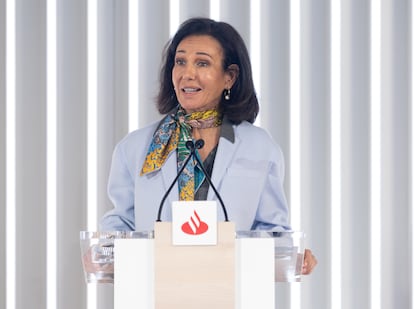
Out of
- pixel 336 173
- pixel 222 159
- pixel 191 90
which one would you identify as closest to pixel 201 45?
pixel 191 90

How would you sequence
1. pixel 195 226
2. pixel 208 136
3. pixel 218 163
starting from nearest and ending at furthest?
pixel 195 226 → pixel 218 163 → pixel 208 136

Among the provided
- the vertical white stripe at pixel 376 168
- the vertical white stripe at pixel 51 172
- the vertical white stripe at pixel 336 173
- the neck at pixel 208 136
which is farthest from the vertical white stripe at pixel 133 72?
the vertical white stripe at pixel 376 168

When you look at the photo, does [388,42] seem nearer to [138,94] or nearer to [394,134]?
[394,134]

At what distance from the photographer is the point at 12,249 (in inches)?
125

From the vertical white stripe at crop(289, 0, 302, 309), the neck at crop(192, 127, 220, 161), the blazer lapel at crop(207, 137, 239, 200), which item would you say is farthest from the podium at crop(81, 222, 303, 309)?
the vertical white stripe at crop(289, 0, 302, 309)

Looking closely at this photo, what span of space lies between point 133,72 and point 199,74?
55 centimetres

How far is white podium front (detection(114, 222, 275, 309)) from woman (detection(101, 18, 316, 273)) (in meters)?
1.09

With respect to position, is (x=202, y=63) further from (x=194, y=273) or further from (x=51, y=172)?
(x=194, y=273)

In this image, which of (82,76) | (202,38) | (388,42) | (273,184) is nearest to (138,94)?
(82,76)

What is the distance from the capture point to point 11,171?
10.4 feet

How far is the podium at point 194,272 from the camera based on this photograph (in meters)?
1.38

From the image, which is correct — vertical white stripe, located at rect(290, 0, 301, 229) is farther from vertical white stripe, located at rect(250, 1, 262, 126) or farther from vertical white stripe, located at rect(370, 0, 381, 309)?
vertical white stripe, located at rect(370, 0, 381, 309)

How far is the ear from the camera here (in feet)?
8.88

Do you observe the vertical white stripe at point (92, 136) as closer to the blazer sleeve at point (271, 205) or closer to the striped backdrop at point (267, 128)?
the striped backdrop at point (267, 128)
